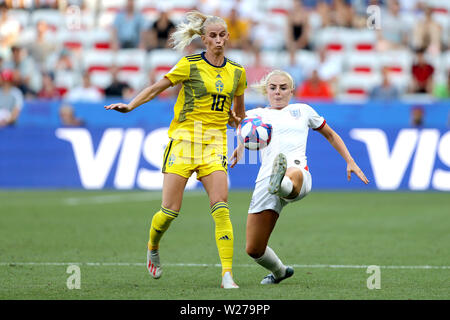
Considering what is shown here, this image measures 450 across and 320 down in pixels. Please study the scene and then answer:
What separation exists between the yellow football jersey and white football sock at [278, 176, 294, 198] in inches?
32.3

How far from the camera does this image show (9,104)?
1792 cm

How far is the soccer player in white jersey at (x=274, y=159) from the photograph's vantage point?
7.31 m

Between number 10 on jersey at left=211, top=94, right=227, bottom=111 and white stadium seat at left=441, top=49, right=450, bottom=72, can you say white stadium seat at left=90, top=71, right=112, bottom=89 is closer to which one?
white stadium seat at left=441, top=49, right=450, bottom=72


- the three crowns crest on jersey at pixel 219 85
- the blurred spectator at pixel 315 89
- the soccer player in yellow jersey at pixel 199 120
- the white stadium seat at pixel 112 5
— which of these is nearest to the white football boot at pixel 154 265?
the soccer player in yellow jersey at pixel 199 120

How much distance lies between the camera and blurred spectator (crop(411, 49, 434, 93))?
63.5 feet

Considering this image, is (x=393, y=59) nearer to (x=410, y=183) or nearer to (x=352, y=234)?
(x=410, y=183)

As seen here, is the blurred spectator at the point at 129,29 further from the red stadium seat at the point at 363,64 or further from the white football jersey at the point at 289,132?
the white football jersey at the point at 289,132

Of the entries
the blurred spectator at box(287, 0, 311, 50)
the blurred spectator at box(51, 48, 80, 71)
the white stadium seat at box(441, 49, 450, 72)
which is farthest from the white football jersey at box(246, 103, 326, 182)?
the white stadium seat at box(441, 49, 450, 72)

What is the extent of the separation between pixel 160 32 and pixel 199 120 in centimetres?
1374

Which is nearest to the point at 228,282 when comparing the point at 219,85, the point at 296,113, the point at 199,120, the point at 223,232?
the point at 223,232

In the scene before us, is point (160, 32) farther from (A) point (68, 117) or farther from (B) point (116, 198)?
(B) point (116, 198)

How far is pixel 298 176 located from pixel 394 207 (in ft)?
24.7

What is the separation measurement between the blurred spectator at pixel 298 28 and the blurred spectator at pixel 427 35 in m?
2.56

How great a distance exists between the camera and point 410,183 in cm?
1661
